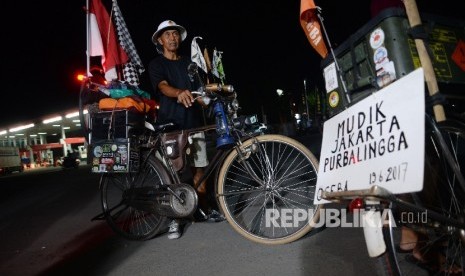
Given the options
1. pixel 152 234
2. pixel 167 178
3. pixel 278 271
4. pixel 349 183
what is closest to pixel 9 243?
pixel 152 234

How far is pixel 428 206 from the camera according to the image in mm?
2023

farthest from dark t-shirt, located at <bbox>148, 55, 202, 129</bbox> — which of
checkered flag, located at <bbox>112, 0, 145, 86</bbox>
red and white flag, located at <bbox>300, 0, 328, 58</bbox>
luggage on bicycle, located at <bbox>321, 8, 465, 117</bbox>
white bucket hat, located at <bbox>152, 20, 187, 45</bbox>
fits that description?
luggage on bicycle, located at <bbox>321, 8, 465, 117</bbox>

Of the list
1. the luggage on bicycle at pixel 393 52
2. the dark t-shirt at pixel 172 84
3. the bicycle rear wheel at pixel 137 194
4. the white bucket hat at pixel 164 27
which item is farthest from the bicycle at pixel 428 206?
the white bucket hat at pixel 164 27

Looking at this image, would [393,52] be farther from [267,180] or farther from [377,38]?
[267,180]

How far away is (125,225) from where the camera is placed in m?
3.89

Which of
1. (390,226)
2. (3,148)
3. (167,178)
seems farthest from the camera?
(3,148)

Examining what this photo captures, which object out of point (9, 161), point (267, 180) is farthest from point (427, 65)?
point (9, 161)

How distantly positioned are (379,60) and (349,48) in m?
0.30

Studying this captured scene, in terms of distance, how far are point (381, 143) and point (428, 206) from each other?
0.75 metres

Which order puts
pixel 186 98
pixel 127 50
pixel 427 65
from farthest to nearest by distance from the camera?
1. pixel 127 50
2. pixel 186 98
3. pixel 427 65

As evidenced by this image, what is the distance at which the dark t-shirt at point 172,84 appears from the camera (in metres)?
3.87

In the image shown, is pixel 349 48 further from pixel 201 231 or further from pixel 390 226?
pixel 201 231

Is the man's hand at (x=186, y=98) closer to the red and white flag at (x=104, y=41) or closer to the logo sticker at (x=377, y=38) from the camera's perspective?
the logo sticker at (x=377, y=38)

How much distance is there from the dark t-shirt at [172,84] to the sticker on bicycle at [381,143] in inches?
89.4
